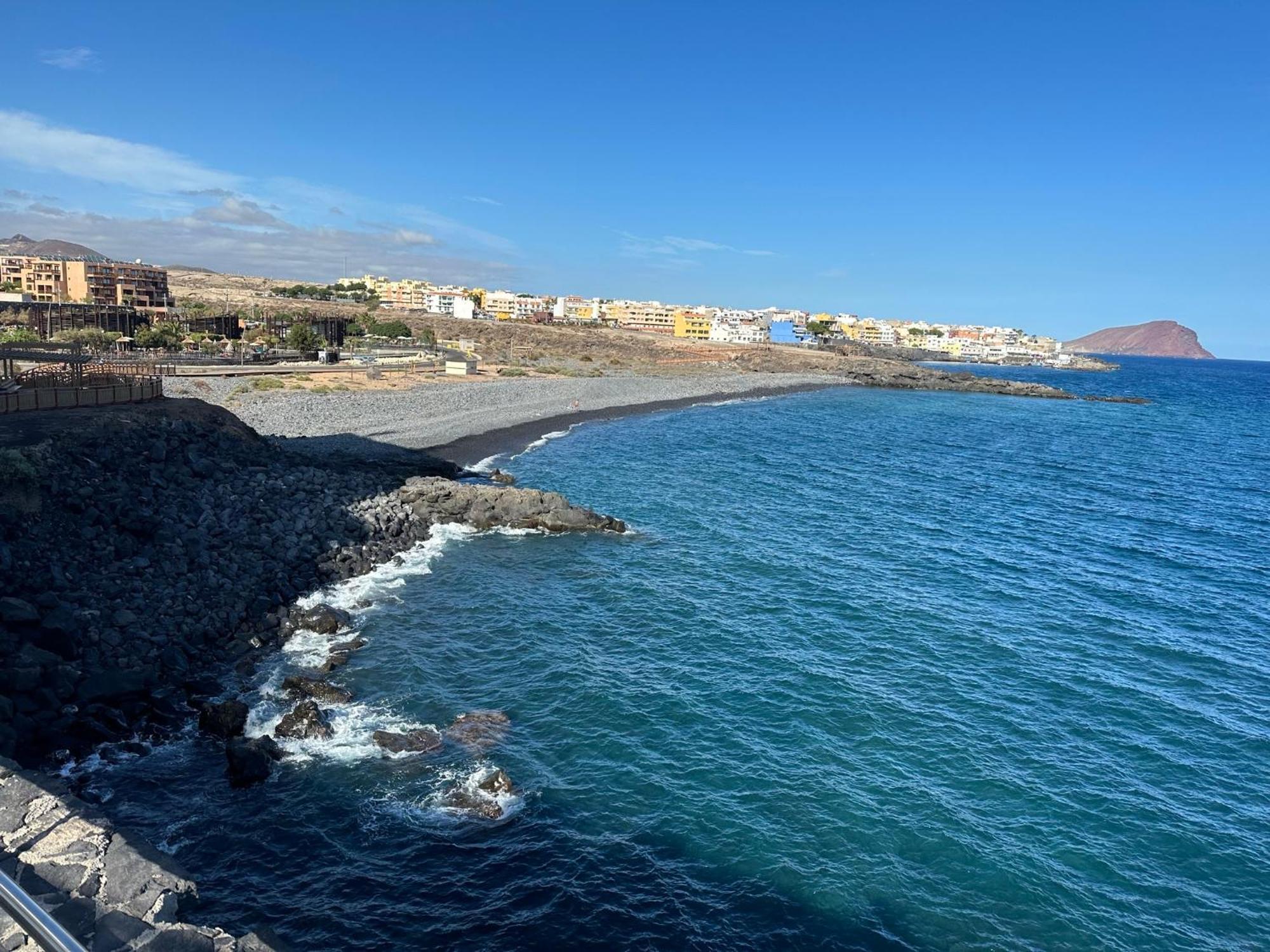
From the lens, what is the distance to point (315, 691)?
20344 millimetres

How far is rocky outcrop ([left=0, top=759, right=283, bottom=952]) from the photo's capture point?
973cm

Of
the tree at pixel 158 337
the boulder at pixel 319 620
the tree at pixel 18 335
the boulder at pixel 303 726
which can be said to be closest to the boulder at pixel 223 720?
the boulder at pixel 303 726

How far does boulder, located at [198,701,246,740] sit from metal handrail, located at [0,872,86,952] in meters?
15.1

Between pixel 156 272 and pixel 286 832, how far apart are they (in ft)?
468

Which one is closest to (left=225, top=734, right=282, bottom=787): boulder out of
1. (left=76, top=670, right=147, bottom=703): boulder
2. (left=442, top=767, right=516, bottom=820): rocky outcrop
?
(left=76, top=670, right=147, bottom=703): boulder

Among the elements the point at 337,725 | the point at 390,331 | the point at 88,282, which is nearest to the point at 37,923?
the point at 337,725

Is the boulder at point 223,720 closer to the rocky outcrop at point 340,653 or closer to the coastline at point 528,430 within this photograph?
the rocky outcrop at point 340,653

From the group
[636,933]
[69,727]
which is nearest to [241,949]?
[636,933]

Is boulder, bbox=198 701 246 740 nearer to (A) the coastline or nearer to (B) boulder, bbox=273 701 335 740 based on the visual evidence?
(B) boulder, bbox=273 701 335 740

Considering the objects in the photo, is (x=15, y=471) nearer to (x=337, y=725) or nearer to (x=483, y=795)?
(x=337, y=725)

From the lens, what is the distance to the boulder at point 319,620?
80.0 feet

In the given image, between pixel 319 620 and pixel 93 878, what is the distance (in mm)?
14128

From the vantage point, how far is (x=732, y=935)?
1365 cm

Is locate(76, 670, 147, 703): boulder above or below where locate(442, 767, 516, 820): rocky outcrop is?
above
